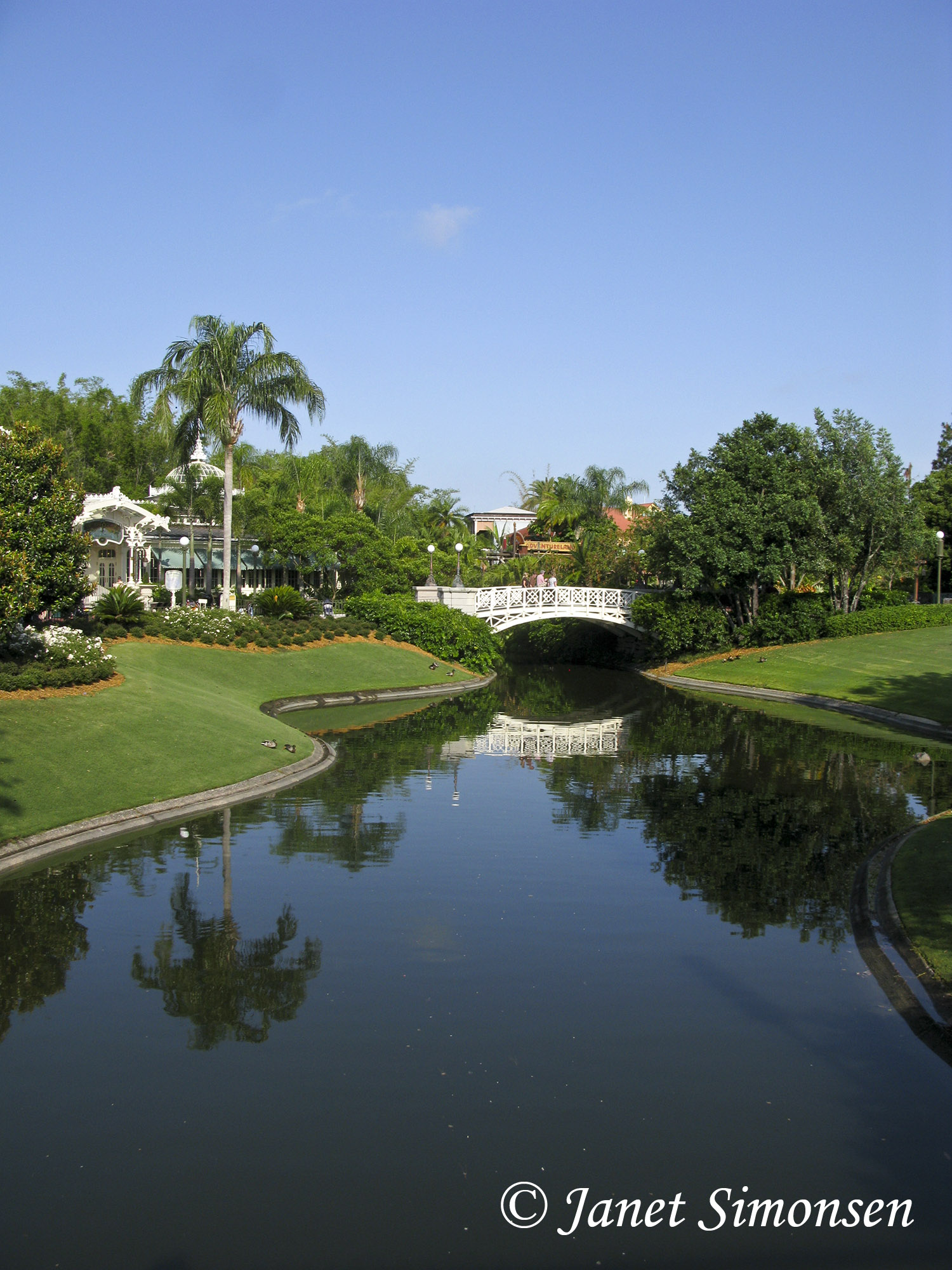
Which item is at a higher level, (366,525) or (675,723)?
(366,525)

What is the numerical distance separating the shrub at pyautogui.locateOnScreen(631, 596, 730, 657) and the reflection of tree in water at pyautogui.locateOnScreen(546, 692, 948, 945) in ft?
68.6

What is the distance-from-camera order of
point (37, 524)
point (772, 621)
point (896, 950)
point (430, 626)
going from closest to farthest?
point (896, 950)
point (37, 524)
point (430, 626)
point (772, 621)

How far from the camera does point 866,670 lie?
1828 inches

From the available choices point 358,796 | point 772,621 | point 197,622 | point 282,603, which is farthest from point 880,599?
point 358,796

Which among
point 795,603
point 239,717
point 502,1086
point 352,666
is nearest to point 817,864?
point 502,1086

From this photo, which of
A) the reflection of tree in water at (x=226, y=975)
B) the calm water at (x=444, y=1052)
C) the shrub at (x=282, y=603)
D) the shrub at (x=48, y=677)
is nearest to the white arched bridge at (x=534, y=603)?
the shrub at (x=282, y=603)

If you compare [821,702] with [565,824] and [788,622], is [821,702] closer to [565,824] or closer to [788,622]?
[788,622]

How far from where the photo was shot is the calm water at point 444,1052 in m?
8.03

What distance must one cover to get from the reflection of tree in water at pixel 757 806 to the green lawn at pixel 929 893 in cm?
93

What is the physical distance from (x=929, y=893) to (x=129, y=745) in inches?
653

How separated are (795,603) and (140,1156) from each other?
53130mm

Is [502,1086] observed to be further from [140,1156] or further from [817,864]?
[817,864]

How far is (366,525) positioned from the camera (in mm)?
63938

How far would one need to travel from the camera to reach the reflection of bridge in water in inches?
1234
